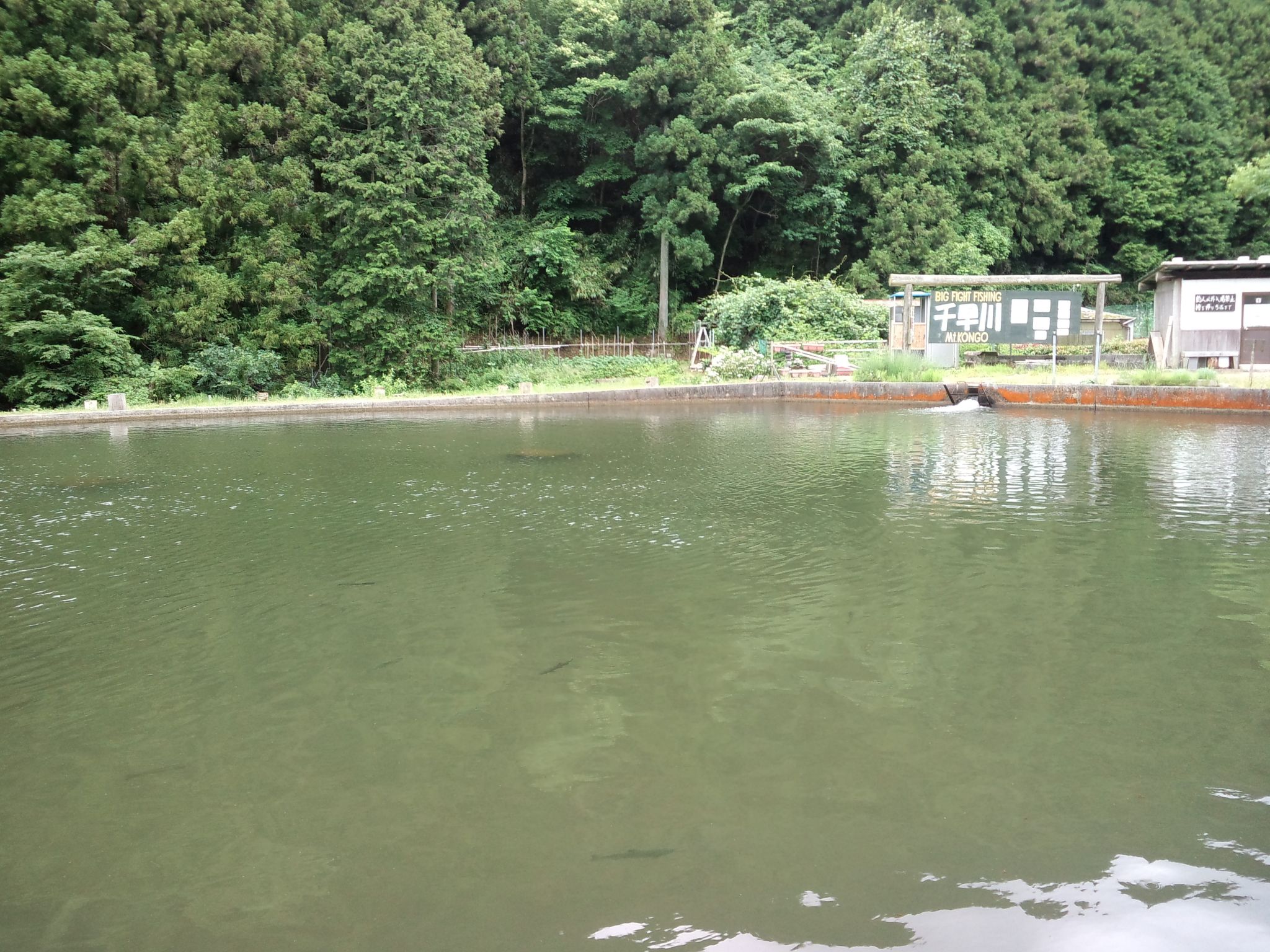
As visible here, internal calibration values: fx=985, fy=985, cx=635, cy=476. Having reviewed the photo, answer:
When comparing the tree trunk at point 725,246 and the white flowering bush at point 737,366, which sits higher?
the tree trunk at point 725,246

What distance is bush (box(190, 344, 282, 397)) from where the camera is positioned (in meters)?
23.5

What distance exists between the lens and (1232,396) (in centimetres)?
1680

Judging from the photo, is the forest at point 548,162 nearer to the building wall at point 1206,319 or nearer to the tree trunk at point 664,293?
the tree trunk at point 664,293

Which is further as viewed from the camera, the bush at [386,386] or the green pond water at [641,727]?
the bush at [386,386]

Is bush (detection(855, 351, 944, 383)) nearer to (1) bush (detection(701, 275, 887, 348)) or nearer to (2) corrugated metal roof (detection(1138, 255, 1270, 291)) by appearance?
(1) bush (detection(701, 275, 887, 348))

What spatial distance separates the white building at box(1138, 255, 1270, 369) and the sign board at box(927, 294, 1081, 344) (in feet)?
6.83

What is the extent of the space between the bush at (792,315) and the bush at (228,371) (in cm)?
1181

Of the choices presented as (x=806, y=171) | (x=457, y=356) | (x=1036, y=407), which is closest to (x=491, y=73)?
(x=457, y=356)

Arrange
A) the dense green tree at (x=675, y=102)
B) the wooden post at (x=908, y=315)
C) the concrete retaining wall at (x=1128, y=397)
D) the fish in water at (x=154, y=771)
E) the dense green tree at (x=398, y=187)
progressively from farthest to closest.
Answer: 1. the dense green tree at (x=675, y=102)
2. the dense green tree at (x=398, y=187)
3. the wooden post at (x=908, y=315)
4. the concrete retaining wall at (x=1128, y=397)
5. the fish in water at (x=154, y=771)

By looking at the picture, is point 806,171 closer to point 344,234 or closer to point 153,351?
point 344,234

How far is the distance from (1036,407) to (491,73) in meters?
18.0

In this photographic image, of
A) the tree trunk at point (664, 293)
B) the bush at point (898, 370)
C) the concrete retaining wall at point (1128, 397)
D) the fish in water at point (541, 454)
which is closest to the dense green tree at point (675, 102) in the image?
the tree trunk at point (664, 293)

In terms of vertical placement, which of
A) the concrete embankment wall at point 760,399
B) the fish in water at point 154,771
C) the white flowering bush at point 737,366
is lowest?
the fish in water at point 154,771

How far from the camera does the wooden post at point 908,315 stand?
2203cm
